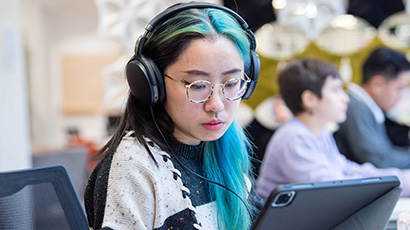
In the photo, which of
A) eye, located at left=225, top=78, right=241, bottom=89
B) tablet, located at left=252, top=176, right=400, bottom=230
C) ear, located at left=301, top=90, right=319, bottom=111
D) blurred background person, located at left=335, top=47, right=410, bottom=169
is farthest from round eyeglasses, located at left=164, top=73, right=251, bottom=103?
blurred background person, located at left=335, top=47, right=410, bottom=169

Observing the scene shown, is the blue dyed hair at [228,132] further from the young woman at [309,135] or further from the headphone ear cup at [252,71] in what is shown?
the young woman at [309,135]

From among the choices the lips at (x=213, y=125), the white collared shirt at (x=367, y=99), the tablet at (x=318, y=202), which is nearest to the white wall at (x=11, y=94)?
the white collared shirt at (x=367, y=99)

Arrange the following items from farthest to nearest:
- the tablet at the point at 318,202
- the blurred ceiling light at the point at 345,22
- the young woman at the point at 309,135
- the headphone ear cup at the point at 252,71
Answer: the blurred ceiling light at the point at 345,22, the young woman at the point at 309,135, the headphone ear cup at the point at 252,71, the tablet at the point at 318,202

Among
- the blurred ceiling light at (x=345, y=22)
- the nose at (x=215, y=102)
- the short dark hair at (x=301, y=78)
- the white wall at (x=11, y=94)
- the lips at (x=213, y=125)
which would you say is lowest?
the white wall at (x=11, y=94)

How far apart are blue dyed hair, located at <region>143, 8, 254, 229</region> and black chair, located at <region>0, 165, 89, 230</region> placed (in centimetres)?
23

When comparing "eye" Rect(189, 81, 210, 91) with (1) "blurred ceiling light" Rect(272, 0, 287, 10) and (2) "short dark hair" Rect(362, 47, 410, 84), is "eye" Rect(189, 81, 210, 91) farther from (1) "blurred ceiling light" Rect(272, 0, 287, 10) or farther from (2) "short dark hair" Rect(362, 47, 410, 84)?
(2) "short dark hair" Rect(362, 47, 410, 84)

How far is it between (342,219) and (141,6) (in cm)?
194

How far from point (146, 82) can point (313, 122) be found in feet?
4.03

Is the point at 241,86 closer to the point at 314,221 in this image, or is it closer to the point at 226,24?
the point at 226,24

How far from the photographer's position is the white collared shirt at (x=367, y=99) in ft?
8.68

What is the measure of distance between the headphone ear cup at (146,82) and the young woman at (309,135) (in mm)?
1030

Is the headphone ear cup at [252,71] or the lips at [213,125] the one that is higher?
the headphone ear cup at [252,71]

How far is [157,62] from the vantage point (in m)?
0.93

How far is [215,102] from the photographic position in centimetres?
88
